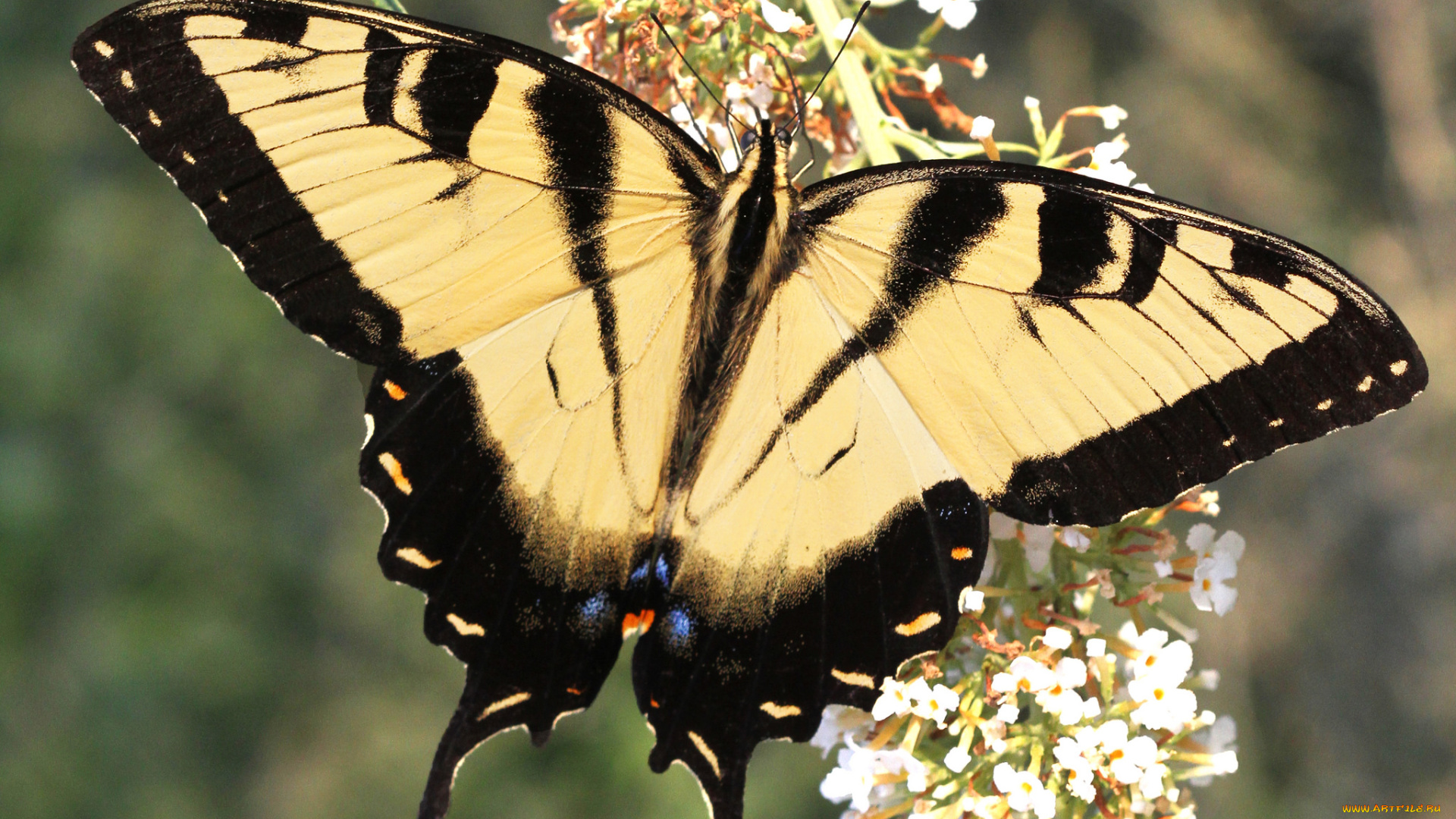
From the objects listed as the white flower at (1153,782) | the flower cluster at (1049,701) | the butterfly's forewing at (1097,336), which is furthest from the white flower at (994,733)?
the butterfly's forewing at (1097,336)

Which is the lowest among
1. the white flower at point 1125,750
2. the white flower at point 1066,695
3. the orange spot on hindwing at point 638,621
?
the white flower at point 1125,750

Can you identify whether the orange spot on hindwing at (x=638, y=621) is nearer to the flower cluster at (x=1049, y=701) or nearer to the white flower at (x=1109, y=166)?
the flower cluster at (x=1049, y=701)

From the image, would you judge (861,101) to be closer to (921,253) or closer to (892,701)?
(921,253)

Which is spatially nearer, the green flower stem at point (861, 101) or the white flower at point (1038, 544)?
the white flower at point (1038, 544)

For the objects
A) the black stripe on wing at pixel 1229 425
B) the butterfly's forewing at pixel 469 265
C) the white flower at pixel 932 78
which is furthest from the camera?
the white flower at pixel 932 78

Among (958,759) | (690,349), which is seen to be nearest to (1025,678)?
(958,759)

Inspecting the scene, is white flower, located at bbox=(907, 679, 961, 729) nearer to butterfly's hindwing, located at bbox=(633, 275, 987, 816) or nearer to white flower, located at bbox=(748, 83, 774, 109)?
butterfly's hindwing, located at bbox=(633, 275, 987, 816)
